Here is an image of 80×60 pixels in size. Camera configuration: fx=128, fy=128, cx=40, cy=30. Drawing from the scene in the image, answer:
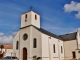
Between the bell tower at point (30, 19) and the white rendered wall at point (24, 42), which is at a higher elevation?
the bell tower at point (30, 19)

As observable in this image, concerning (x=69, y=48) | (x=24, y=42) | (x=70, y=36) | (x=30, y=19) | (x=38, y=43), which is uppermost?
(x=30, y=19)

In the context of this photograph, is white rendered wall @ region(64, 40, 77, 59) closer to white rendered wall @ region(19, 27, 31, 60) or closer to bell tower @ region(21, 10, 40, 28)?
bell tower @ region(21, 10, 40, 28)

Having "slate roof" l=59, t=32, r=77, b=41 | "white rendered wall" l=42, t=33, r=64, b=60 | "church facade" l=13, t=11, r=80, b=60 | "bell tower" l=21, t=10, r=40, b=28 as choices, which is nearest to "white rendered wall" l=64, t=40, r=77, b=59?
"slate roof" l=59, t=32, r=77, b=41

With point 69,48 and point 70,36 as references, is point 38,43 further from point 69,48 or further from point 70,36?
point 70,36

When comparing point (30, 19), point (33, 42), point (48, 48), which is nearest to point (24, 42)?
Answer: point (33, 42)

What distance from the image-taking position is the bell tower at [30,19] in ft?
100

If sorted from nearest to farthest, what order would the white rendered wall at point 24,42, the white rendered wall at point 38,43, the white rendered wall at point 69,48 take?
the white rendered wall at point 38,43 → the white rendered wall at point 24,42 → the white rendered wall at point 69,48

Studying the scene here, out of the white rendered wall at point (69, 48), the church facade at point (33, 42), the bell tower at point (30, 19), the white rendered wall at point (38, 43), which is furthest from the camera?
the white rendered wall at point (69, 48)

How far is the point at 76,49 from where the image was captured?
3703 cm

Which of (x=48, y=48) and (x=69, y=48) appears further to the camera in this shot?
(x=69, y=48)

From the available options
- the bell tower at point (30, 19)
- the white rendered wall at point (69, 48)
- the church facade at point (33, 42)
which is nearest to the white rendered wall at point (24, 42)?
the church facade at point (33, 42)

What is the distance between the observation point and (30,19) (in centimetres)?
3052

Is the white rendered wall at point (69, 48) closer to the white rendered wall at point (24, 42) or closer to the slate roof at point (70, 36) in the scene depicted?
the slate roof at point (70, 36)

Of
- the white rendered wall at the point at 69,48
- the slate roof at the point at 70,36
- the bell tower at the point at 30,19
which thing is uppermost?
the bell tower at the point at 30,19
